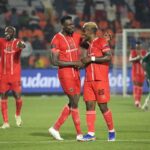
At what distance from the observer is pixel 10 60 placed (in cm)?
1720

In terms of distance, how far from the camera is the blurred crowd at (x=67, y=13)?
33.9 meters

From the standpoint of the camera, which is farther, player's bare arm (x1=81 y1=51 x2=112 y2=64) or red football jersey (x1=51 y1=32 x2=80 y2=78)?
red football jersey (x1=51 y1=32 x2=80 y2=78)

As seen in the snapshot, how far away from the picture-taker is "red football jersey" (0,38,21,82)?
17.1 meters

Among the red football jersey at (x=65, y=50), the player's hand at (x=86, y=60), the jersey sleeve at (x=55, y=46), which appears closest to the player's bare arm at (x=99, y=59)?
the player's hand at (x=86, y=60)

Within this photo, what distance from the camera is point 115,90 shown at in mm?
30891

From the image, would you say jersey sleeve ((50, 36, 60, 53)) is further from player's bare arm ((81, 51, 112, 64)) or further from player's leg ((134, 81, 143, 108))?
player's leg ((134, 81, 143, 108))

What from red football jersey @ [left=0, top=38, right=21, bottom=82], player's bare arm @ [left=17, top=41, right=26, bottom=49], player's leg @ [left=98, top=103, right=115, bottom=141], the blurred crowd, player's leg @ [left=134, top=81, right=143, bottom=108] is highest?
the blurred crowd

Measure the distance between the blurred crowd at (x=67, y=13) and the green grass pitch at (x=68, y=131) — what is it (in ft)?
29.7

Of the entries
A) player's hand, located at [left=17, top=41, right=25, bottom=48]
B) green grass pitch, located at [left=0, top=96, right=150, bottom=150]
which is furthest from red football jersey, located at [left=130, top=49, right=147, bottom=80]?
player's hand, located at [left=17, top=41, right=25, bottom=48]

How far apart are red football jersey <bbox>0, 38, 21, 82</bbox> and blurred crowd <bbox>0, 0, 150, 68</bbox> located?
15.5 meters

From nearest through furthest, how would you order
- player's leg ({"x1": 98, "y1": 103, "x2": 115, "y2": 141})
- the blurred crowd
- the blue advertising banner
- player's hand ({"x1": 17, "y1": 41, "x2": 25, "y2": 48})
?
player's leg ({"x1": 98, "y1": 103, "x2": 115, "y2": 141})
player's hand ({"x1": 17, "y1": 41, "x2": 25, "y2": 48})
the blue advertising banner
the blurred crowd

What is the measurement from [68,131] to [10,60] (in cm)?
242

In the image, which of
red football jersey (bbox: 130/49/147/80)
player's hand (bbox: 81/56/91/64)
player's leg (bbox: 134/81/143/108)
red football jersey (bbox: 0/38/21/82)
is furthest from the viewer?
red football jersey (bbox: 130/49/147/80)

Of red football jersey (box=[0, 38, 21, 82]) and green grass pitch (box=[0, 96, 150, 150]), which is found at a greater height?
red football jersey (box=[0, 38, 21, 82])
